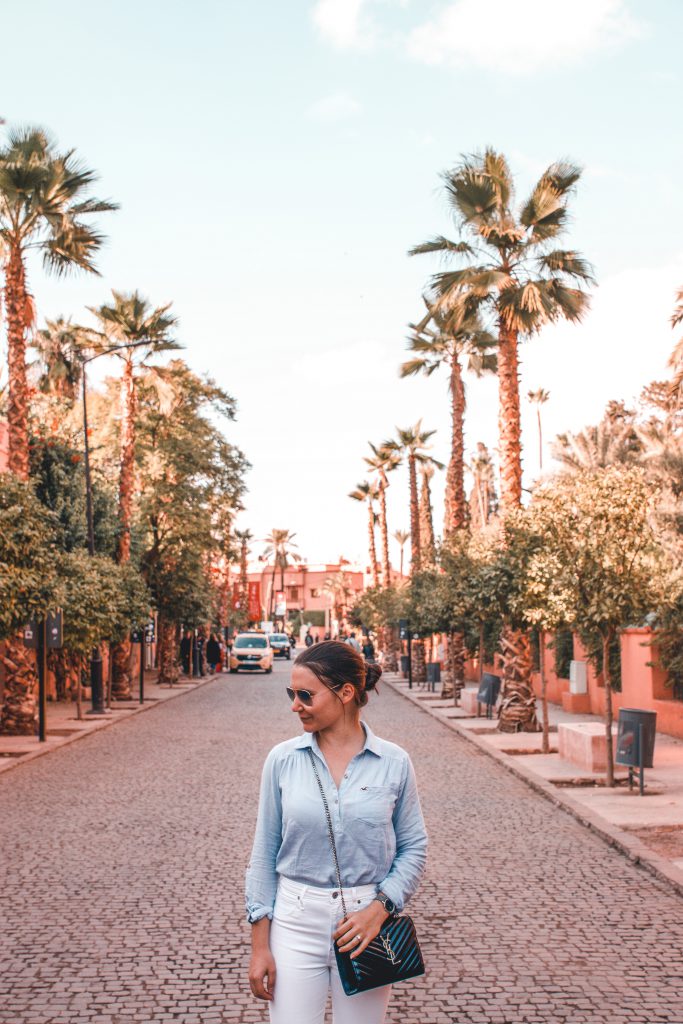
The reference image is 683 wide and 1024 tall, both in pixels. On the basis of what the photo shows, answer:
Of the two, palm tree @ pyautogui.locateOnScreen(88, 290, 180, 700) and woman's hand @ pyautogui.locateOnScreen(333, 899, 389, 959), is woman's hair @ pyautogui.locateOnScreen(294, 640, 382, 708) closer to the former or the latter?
woman's hand @ pyautogui.locateOnScreen(333, 899, 389, 959)

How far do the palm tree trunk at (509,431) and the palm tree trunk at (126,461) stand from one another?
14.0m

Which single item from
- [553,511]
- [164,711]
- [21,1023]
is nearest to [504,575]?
[553,511]

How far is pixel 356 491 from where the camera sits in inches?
3105

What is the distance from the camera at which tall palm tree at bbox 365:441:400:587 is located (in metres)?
61.0

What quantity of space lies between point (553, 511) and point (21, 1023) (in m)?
11.1

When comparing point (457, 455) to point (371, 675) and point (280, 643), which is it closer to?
point (371, 675)

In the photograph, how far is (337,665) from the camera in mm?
3787

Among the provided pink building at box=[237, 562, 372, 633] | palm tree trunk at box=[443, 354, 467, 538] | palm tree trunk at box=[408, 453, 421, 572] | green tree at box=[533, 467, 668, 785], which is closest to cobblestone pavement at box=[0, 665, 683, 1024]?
green tree at box=[533, 467, 668, 785]

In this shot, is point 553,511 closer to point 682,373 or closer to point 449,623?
point 682,373

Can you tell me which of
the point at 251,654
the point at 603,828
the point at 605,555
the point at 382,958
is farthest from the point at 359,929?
the point at 251,654

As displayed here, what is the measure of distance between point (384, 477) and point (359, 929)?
62.0 metres

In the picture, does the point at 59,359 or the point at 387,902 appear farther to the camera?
the point at 59,359

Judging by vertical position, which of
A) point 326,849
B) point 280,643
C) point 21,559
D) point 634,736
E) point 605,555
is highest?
point 21,559

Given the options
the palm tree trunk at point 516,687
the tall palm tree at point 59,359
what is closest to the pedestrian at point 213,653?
the tall palm tree at point 59,359
